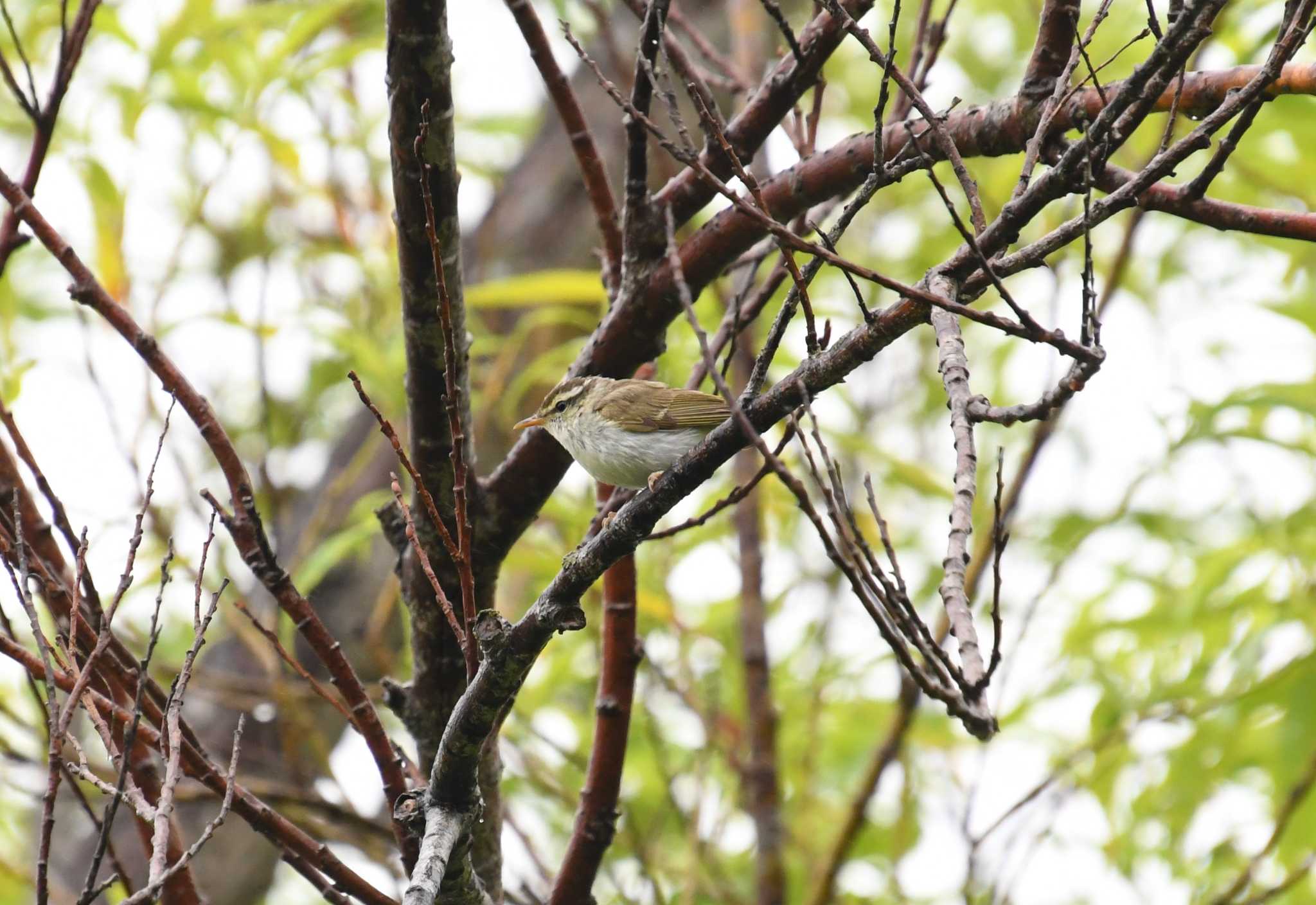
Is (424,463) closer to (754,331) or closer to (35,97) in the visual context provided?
(35,97)

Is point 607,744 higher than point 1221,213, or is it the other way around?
point 1221,213

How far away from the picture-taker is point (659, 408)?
358 cm

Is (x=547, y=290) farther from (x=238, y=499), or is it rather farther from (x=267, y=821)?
(x=267, y=821)

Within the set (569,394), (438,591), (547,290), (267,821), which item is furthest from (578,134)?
(267,821)

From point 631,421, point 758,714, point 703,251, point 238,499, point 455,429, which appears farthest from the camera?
point 758,714

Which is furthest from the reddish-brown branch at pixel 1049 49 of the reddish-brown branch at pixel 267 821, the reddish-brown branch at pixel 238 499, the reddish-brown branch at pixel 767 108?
the reddish-brown branch at pixel 267 821

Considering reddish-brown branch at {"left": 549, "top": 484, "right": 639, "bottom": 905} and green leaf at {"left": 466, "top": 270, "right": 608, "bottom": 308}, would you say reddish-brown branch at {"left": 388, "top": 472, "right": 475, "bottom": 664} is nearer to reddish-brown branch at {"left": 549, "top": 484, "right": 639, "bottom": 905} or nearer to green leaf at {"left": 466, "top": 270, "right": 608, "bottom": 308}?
reddish-brown branch at {"left": 549, "top": 484, "right": 639, "bottom": 905}

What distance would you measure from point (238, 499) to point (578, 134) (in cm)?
125

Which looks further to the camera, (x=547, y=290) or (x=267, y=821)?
(x=547, y=290)

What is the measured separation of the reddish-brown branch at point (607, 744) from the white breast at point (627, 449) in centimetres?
37

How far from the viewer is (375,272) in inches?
211

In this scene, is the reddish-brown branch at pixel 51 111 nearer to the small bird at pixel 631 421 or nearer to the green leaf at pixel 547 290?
the small bird at pixel 631 421

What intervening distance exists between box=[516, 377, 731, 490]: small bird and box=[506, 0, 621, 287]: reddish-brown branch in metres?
0.36

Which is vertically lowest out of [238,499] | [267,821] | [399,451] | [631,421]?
[267,821]
